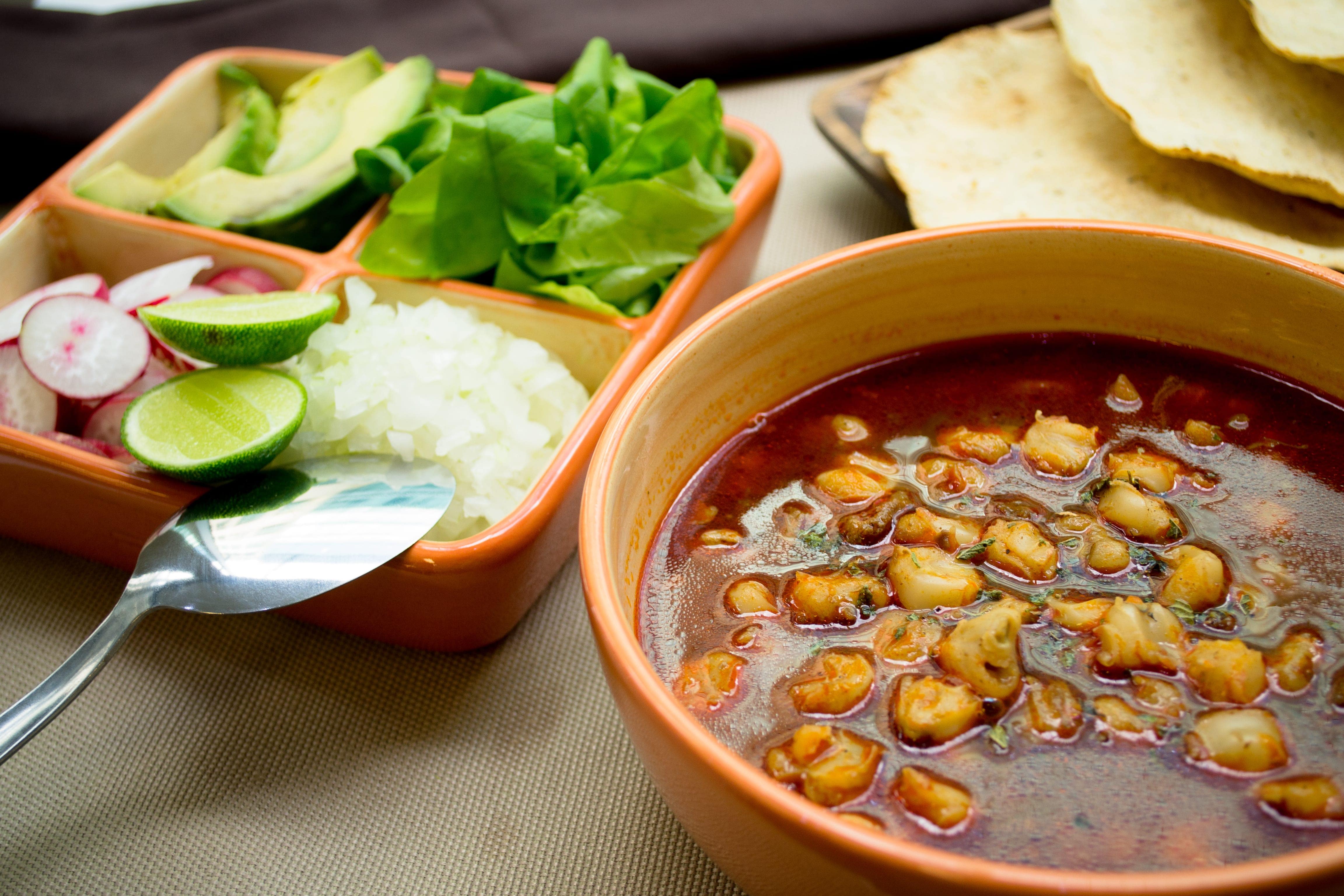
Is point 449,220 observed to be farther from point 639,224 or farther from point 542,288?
point 639,224

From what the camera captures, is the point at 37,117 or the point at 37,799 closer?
the point at 37,799

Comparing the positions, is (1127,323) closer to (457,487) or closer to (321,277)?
(457,487)

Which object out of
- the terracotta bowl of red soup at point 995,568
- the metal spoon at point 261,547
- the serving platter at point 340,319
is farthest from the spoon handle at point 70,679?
the terracotta bowl of red soup at point 995,568

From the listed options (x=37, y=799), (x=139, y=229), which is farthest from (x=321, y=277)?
(x=37, y=799)

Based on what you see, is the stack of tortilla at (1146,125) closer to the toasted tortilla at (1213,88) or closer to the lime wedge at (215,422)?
Result: the toasted tortilla at (1213,88)

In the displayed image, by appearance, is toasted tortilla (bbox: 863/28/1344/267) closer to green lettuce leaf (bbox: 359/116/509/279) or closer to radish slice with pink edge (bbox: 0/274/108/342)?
green lettuce leaf (bbox: 359/116/509/279)

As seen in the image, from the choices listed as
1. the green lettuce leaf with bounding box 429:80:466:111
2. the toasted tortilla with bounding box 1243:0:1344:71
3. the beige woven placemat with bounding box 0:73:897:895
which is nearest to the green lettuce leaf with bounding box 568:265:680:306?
the beige woven placemat with bounding box 0:73:897:895

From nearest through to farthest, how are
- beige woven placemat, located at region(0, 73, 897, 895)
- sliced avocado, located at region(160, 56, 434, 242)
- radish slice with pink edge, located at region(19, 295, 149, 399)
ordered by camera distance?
beige woven placemat, located at region(0, 73, 897, 895) → radish slice with pink edge, located at region(19, 295, 149, 399) → sliced avocado, located at region(160, 56, 434, 242)
